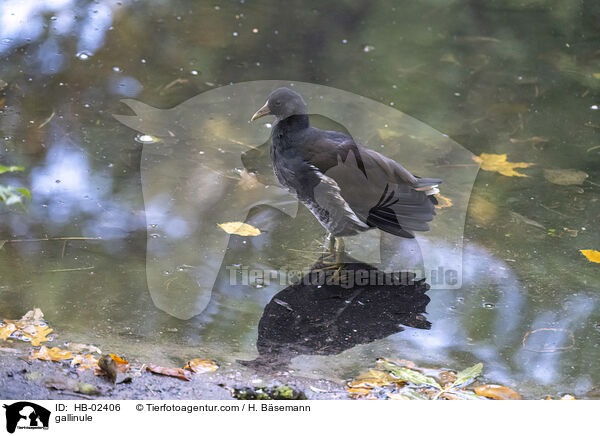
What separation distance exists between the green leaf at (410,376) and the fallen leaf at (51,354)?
147 cm

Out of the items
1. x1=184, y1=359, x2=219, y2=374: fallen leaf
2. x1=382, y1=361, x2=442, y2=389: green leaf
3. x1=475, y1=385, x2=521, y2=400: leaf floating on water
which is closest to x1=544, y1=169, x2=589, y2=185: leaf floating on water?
x1=475, y1=385, x2=521, y2=400: leaf floating on water

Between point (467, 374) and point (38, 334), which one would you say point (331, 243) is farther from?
point (38, 334)

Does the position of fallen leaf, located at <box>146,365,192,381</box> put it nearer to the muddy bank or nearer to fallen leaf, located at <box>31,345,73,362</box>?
the muddy bank

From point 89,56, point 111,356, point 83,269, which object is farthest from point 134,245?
point 89,56

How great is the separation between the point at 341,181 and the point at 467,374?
1290 millimetres

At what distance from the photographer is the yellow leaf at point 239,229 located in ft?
13.5

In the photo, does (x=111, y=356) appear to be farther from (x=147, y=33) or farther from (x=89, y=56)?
(x=147, y=33)

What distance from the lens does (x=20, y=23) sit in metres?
6.27

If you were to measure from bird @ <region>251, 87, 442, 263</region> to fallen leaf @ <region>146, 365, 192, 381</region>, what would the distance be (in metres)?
1.33

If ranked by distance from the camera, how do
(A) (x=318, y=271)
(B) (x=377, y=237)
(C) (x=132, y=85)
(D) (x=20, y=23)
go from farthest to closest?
(D) (x=20, y=23)
(C) (x=132, y=85)
(B) (x=377, y=237)
(A) (x=318, y=271)

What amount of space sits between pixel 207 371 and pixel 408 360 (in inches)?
38.7

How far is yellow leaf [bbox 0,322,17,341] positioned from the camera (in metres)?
3.09

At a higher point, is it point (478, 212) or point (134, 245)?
point (478, 212)
